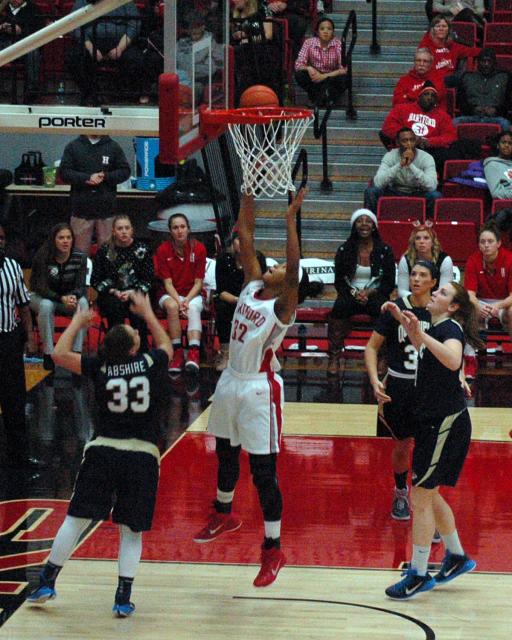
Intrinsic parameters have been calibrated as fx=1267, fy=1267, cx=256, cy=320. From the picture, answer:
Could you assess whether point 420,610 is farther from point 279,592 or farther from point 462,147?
point 462,147

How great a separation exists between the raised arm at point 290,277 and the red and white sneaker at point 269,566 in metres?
1.31

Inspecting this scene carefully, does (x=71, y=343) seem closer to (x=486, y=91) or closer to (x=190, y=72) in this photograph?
(x=190, y=72)

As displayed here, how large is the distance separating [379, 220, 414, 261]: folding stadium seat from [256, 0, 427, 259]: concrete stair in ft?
3.64

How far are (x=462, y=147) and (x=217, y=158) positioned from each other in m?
2.95

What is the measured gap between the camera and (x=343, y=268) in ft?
41.9

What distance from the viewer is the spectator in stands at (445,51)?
52.9 feet

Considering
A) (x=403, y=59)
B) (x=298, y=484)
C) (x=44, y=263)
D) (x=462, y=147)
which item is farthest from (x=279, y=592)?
(x=403, y=59)

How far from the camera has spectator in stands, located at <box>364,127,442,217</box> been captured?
14123 millimetres

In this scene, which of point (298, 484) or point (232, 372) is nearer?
point (232, 372)

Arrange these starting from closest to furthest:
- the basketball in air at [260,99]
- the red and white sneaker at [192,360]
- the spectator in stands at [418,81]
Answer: the basketball in air at [260,99] → the red and white sneaker at [192,360] → the spectator in stands at [418,81]

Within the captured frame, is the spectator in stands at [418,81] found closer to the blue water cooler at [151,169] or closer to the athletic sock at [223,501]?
the blue water cooler at [151,169]

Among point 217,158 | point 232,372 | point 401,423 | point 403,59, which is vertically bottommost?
point 401,423

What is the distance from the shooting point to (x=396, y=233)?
13.9 m

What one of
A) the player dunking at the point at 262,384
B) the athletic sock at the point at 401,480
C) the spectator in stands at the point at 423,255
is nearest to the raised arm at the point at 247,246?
the player dunking at the point at 262,384
